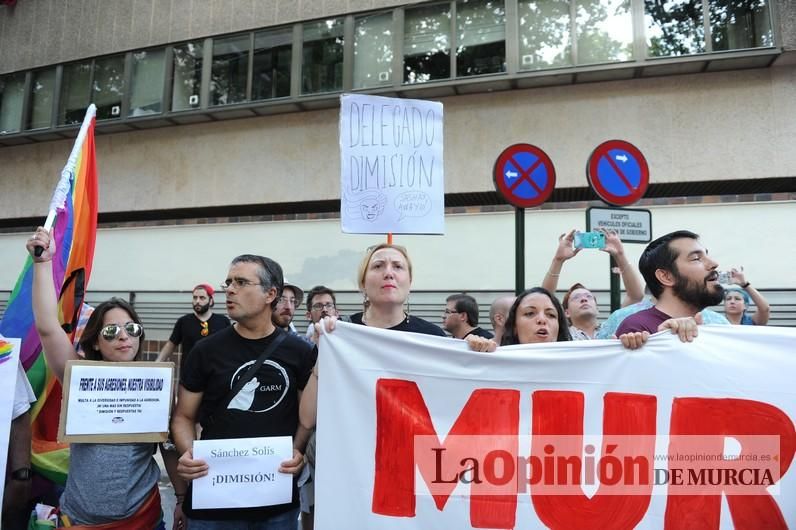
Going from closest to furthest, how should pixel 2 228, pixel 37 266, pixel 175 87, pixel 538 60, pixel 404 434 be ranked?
pixel 404 434 < pixel 37 266 < pixel 538 60 < pixel 175 87 < pixel 2 228

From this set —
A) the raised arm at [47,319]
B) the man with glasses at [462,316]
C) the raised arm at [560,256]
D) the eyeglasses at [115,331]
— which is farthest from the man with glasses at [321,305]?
the raised arm at [47,319]

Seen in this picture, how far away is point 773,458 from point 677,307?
697 mm

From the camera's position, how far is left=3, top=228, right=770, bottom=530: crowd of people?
2.43 m

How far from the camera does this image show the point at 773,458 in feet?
7.59

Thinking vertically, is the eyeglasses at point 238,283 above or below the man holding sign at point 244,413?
above

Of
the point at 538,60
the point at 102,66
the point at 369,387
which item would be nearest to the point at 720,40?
the point at 538,60

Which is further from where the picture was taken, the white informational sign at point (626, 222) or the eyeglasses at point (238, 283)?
the white informational sign at point (626, 222)

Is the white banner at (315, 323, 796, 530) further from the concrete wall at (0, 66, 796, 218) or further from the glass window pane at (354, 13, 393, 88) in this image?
the glass window pane at (354, 13, 393, 88)

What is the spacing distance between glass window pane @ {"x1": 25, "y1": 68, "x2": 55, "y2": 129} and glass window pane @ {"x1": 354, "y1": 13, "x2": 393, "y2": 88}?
647cm

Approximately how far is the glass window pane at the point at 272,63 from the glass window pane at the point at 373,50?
1.23m

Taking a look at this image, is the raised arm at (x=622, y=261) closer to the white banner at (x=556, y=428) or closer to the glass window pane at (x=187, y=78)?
the white banner at (x=556, y=428)

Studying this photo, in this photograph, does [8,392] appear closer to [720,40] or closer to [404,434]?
[404,434]

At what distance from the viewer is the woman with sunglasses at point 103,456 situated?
240cm

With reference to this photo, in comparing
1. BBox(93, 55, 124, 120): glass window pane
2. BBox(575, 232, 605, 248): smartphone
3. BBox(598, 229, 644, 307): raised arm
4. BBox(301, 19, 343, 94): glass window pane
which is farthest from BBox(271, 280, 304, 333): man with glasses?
BBox(93, 55, 124, 120): glass window pane
